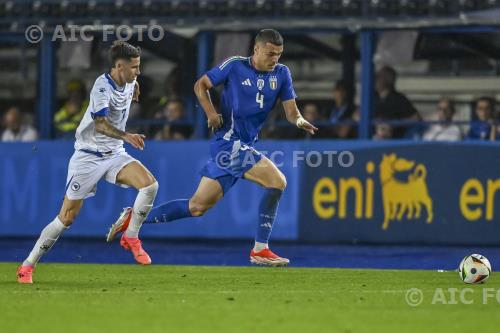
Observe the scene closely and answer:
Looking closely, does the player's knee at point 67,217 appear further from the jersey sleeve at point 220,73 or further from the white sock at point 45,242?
the jersey sleeve at point 220,73

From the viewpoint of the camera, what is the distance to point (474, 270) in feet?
37.6

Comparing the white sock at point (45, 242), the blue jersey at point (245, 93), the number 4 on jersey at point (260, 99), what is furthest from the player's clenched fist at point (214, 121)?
the white sock at point (45, 242)

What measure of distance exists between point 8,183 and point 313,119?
4670 millimetres

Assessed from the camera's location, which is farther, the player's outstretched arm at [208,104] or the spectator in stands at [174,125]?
the spectator in stands at [174,125]

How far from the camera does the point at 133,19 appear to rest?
20906mm

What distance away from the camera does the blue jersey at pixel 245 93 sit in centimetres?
1328

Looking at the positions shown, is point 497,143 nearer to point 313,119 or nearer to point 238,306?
point 313,119

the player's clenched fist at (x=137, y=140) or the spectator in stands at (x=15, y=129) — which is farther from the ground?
the player's clenched fist at (x=137, y=140)

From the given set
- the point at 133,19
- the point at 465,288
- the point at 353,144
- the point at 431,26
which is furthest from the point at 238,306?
the point at 133,19

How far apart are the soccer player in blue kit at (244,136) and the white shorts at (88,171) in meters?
0.72

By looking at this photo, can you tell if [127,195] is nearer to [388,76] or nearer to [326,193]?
[326,193]

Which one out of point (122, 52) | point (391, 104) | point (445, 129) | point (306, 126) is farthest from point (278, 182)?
point (391, 104)

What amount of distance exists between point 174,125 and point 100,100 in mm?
8183

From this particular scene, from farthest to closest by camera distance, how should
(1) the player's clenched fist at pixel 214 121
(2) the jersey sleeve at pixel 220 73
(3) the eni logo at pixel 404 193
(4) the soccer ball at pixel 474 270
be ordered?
(3) the eni logo at pixel 404 193 → (2) the jersey sleeve at pixel 220 73 → (1) the player's clenched fist at pixel 214 121 → (4) the soccer ball at pixel 474 270
